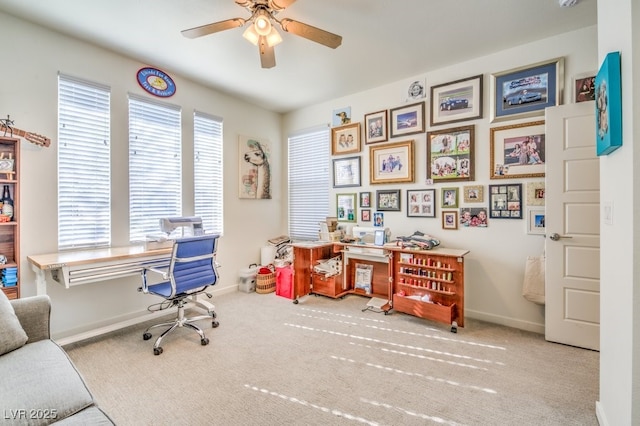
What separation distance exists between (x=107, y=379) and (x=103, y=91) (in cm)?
267

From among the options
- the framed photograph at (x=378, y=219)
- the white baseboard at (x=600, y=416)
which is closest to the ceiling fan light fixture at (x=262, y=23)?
the framed photograph at (x=378, y=219)

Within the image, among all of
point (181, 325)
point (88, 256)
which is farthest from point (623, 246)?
point (88, 256)

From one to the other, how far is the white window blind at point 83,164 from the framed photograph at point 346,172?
9.09ft

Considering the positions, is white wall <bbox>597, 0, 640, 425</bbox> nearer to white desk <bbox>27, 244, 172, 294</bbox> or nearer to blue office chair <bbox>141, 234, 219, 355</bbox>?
blue office chair <bbox>141, 234, 219, 355</bbox>

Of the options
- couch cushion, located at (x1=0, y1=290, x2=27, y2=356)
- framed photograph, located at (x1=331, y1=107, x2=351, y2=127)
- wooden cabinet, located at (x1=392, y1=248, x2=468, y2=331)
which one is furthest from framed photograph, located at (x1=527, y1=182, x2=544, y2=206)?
couch cushion, located at (x1=0, y1=290, x2=27, y2=356)

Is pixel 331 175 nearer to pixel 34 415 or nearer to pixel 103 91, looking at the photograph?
pixel 103 91

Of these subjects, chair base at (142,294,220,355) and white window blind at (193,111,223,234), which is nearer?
chair base at (142,294,220,355)

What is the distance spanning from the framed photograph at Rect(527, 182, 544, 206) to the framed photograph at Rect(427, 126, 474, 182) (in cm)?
54

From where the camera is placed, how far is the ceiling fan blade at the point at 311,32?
196 cm

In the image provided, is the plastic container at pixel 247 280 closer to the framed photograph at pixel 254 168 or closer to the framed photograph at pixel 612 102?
the framed photograph at pixel 254 168

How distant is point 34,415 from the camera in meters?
1.00

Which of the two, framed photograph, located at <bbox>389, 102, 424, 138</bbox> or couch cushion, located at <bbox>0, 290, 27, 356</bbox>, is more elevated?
framed photograph, located at <bbox>389, 102, 424, 138</bbox>

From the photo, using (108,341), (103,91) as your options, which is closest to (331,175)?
(103,91)

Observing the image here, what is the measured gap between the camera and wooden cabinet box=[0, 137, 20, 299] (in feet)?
7.06
